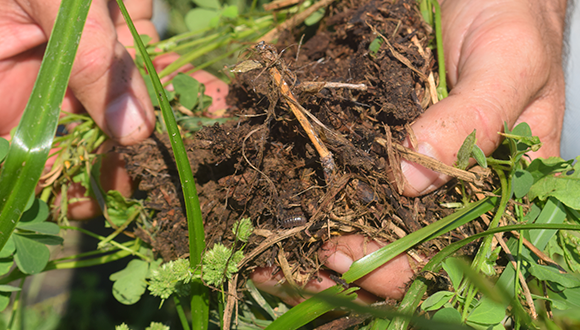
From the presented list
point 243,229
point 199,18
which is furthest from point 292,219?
point 199,18

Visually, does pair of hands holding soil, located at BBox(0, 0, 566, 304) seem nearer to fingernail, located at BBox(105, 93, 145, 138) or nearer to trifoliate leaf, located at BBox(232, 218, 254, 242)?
fingernail, located at BBox(105, 93, 145, 138)

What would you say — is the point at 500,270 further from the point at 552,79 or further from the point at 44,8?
the point at 44,8

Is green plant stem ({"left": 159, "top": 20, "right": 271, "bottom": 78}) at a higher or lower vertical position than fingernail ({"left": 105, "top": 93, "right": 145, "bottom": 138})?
higher

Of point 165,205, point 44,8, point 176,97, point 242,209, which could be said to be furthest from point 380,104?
point 44,8

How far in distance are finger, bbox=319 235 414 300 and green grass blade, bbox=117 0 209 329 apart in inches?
18.5

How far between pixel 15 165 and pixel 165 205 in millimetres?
565

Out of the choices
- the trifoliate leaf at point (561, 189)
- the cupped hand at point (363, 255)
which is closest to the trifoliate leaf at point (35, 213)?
the cupped hand at point (363, 255)

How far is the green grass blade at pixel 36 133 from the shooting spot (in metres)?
0.91

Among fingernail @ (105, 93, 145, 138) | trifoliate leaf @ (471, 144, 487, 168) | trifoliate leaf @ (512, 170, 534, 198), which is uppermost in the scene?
fingernail @ (105, 93, 145, 138)

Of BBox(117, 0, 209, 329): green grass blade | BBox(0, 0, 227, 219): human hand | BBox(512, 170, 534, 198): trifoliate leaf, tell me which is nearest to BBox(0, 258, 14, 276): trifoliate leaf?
BBox(0, 0, 227, 219): human hand

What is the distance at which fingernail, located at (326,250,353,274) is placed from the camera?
1.22 meters

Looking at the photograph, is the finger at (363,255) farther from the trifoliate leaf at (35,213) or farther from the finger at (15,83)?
the finger at (15,83)

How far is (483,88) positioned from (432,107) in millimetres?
249

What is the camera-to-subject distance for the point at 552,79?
1.78 metres
